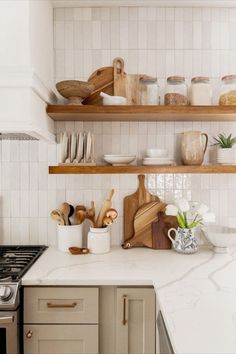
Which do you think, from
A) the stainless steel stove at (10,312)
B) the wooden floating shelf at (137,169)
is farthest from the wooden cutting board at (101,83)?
the stainless steel stove at (10,312)

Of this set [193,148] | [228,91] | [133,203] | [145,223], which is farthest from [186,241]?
[228,91]

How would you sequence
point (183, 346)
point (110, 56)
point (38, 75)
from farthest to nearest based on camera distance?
point (110, 56)
point (38, 75)
point (183, 346)

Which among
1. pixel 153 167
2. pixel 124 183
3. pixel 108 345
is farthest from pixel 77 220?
pixel 108 345

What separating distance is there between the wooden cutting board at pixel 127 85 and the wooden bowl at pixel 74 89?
0.22m

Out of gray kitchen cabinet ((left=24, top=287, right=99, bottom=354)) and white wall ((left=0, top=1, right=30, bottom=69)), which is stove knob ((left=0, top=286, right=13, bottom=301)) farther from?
white wall ((left=0, top=1, right=30, bottom=69))

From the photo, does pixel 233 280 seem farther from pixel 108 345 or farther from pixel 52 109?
pixel 52 109

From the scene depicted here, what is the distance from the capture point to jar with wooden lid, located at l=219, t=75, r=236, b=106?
196 centimetres

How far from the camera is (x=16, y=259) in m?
1.90

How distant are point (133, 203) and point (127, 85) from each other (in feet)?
2.42

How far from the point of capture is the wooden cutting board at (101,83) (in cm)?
216

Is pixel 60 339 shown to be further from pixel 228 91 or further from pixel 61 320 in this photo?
pixel 228 91

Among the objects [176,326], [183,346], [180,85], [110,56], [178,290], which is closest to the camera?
[183,346]

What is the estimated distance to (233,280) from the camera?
5.16ft

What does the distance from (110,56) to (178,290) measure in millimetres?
1472
